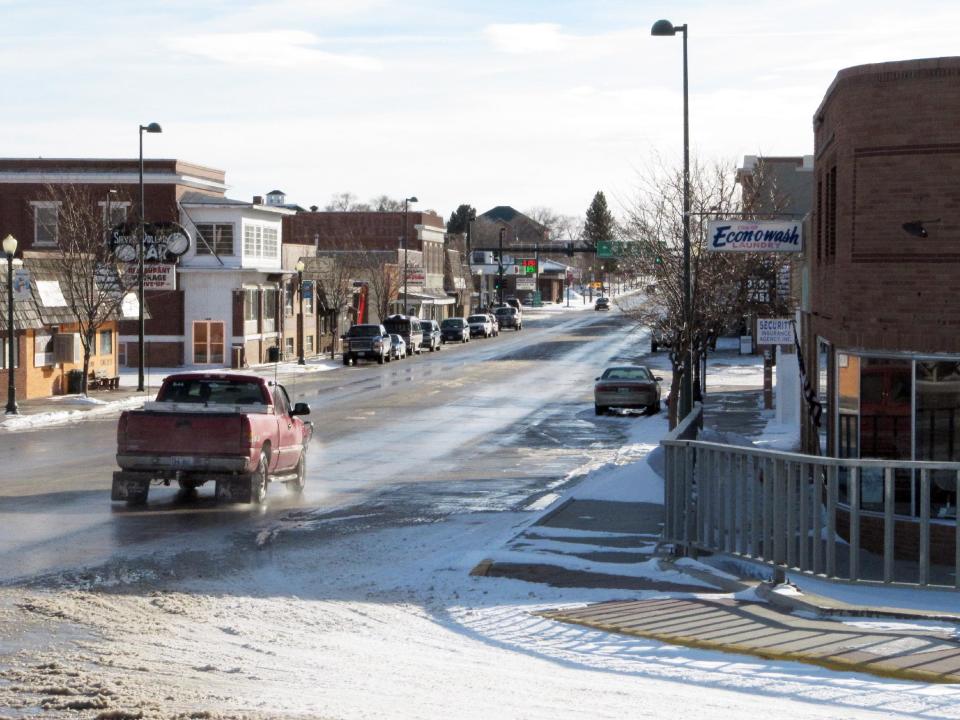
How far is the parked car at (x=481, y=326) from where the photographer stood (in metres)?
92.8

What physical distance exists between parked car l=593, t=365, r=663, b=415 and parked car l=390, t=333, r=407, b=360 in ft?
92.6

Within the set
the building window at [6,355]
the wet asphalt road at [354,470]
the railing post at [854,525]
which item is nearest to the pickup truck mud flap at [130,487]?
the wet asphalt road at [354,470]

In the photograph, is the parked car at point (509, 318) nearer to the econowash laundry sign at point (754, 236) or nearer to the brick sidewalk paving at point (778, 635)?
the econowash laundry sign at point (754, 236)

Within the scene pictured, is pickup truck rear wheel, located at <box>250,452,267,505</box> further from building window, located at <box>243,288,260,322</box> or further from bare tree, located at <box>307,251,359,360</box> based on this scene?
bare tree, located at <box>307,251,359,360</box>

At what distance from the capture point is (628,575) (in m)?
13.6

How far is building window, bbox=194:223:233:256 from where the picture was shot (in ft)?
192

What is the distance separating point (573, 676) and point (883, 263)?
8062mm

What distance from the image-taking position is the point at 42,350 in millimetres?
41688

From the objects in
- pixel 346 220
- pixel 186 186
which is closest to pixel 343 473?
pixel 186 186

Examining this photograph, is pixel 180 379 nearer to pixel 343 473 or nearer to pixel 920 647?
pixel 343 473

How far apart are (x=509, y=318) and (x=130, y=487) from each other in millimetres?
87280

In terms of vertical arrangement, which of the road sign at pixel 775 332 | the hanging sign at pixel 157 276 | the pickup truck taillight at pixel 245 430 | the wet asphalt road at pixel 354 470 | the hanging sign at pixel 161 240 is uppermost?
the hanging sign at pixel 161 240

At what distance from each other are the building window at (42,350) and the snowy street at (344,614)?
52.7 feet

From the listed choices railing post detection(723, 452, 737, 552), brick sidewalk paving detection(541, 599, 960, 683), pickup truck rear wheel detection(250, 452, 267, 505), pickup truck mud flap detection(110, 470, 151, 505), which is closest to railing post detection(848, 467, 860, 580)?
brick sidewalk paving detection(541, 599, 960, 683)
